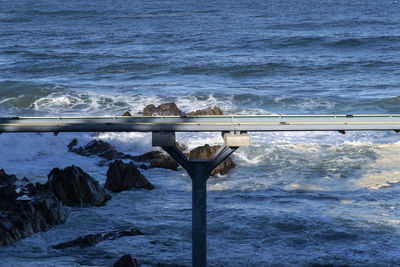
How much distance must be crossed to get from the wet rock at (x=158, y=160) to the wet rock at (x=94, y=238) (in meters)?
11.4

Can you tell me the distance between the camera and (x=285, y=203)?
36.0 meters

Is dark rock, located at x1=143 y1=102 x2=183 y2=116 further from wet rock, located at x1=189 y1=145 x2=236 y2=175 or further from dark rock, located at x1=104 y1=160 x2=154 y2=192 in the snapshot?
dark rock, located at x1=104 y1=160 x2=154 y2=192

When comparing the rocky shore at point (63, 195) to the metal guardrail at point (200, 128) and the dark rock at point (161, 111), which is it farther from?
the dark rock at point (161, 111)

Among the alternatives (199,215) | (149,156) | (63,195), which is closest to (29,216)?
(63,195)

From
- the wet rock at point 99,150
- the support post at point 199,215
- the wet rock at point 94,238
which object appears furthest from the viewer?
the wet rock at point 99,150

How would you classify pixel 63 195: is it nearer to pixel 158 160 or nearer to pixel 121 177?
pixel 121 177

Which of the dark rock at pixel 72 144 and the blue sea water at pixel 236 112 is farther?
the dark rock at pixel 72 144

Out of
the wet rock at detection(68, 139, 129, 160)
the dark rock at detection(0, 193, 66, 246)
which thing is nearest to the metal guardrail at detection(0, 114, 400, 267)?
the dark rock at detection(0, 193, 66, 246)

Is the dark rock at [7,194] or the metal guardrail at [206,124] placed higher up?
Answer: the metal guardrail at [206,124]

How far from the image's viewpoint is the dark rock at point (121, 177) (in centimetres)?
3728

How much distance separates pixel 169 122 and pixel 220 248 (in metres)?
6.87

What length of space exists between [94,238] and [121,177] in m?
7.87

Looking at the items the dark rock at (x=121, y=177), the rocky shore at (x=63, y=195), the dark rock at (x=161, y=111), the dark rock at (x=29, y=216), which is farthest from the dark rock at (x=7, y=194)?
the dark rock at (x=161, y=111)

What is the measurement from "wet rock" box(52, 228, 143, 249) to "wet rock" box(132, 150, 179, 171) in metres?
11.4
